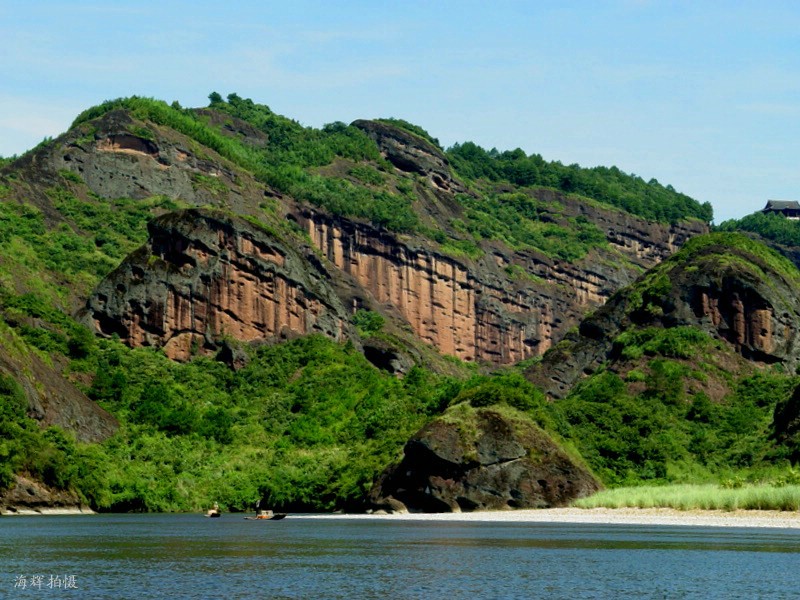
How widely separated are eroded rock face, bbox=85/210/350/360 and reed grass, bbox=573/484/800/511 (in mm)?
78776

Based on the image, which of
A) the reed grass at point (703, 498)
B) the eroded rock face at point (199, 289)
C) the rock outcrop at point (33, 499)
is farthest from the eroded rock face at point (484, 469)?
the eroded rock face at point (199, 289)

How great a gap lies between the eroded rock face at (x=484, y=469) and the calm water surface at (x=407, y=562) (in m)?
21.3

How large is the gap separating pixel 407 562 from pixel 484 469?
166 ft

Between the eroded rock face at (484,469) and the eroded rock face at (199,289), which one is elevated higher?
the eroded rock face at (199,289)

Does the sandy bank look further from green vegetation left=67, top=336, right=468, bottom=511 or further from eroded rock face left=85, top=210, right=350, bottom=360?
eroded rock face left=85, top=210, right=350, bottom=360

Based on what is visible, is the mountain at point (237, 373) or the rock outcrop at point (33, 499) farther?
the mountain at point (237, 373)

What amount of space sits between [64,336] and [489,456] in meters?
72.1

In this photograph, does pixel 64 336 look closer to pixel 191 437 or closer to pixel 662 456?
pixel 191 437

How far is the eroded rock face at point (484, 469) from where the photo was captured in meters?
113

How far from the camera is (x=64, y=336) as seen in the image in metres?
165

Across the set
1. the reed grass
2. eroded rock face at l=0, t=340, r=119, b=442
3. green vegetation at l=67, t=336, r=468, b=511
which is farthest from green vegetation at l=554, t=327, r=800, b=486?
eroded rock face at l=0, t=340, r=119, b=442

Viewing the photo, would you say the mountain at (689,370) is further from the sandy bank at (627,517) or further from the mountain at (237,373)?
the sandy bank at (627,517)

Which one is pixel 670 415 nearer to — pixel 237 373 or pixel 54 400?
pixel 237 373

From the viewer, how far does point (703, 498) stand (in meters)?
96.3
